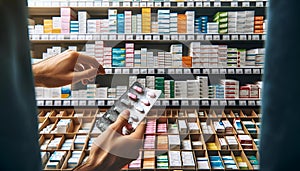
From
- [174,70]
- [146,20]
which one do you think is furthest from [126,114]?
[146,20]

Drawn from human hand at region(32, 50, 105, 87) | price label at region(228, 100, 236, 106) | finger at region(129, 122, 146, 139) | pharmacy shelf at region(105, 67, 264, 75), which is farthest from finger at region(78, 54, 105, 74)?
price label at region(228, 100, 236, 106)

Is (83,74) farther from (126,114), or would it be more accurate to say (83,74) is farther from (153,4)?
(153,4)

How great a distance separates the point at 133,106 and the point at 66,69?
51cm

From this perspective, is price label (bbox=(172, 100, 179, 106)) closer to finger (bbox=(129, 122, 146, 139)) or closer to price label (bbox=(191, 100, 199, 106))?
price label (bbox=(191, 100, 199, 106))

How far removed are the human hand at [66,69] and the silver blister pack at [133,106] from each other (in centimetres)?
38

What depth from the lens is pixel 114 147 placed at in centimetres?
156

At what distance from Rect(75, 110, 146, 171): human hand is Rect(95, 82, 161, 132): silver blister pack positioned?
60mm

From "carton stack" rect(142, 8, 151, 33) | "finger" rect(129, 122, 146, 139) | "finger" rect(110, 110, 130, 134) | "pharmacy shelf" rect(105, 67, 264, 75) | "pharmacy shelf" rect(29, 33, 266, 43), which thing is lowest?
"finger" rect(129, 122, 146, 139)

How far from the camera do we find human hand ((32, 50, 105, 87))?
141cm

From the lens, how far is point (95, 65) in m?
1.44

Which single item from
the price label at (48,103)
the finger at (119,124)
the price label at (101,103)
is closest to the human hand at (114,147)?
the finger at (119,124)
